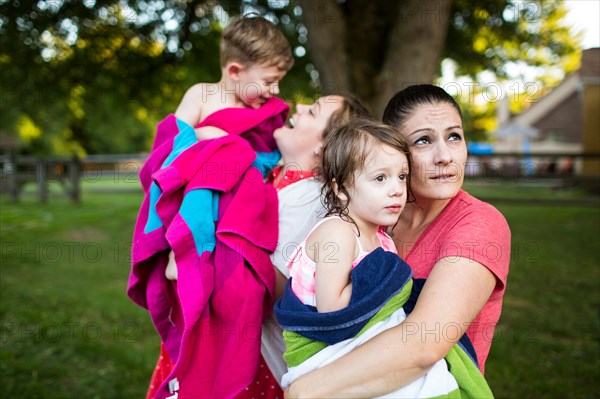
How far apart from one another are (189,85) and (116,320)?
4.71 metres

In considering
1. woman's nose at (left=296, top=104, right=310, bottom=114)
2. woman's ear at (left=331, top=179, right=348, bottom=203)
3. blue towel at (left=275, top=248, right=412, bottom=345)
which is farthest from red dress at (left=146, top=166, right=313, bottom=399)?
blue towel at (left=275, top=248, right=412, bottom=345)

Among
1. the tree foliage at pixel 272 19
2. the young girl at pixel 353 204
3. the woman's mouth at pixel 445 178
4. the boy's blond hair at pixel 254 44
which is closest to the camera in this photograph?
the young girl at pixel 353 204

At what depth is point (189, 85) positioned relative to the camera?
933 centimetres

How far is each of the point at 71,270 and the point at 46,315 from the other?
256 cm

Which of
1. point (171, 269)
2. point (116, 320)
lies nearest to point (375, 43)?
point (116, 320)

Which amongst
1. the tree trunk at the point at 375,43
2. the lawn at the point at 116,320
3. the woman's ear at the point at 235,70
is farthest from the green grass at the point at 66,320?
the tree trunk at the point at 375,43

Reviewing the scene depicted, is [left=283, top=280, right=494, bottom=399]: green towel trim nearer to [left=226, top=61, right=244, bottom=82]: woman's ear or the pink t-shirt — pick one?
the pink t-shirt

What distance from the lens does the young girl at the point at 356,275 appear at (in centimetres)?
159

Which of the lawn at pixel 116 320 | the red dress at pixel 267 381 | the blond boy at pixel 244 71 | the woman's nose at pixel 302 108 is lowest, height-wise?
the lawn at pixel 116 320

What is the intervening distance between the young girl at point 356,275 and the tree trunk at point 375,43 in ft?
11.5

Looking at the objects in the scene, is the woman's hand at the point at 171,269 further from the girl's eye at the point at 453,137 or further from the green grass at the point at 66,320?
the girl's eye at the point at 453,137

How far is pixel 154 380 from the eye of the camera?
249 centimetres

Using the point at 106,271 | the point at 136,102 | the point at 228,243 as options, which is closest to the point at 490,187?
the point at 136,102

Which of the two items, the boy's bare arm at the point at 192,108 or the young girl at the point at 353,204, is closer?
the young girl at the point at 353,204
